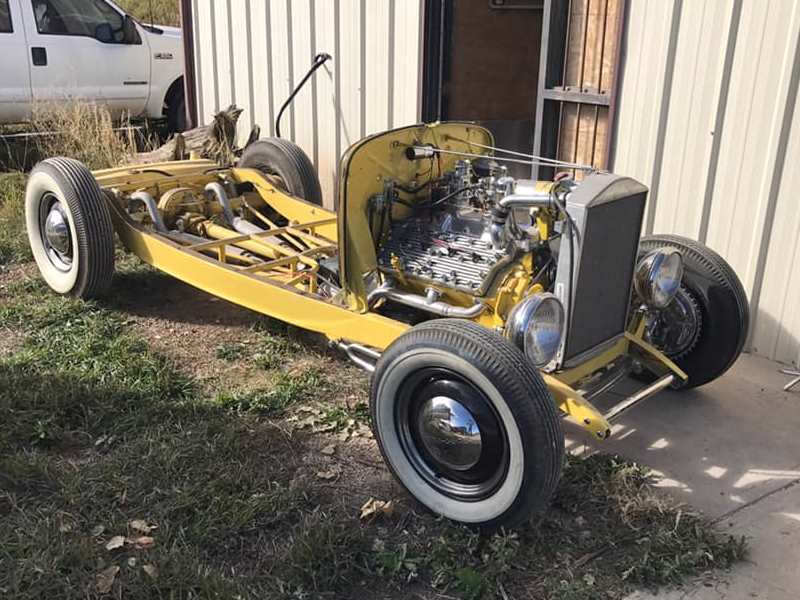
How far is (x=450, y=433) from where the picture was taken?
3.12 metres

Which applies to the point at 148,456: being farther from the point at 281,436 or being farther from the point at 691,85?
the point at 691,85

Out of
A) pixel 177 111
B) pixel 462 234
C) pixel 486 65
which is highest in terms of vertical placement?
pixel 486 65

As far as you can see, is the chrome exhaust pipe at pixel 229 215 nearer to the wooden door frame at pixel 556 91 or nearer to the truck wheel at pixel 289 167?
the truck wheel at pixel 289 167

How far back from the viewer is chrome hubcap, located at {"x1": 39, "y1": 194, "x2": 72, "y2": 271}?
205 inches

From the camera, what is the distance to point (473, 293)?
374 centimetres

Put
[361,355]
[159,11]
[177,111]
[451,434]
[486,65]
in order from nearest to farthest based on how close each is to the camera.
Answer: [451,434], [361,355], [486,65], [177,111], [159,11]

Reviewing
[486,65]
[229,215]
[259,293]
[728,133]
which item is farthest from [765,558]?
[486,65]

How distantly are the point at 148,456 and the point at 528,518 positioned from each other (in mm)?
1649

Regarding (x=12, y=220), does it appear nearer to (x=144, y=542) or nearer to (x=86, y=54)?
(x=86, y=54)

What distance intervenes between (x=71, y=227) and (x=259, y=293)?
5.04 feet

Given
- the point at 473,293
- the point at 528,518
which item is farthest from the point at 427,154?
the point at 528,518

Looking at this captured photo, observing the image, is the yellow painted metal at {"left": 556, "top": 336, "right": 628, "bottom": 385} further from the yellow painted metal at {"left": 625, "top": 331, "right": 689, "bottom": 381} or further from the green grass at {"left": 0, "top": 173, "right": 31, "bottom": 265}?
the green grass at {"left": 0, "top": 173, "right": 31, "bottom": 265}

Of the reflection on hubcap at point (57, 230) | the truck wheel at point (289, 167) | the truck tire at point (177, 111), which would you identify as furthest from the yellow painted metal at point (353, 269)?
the truck tire at point (177, 111)

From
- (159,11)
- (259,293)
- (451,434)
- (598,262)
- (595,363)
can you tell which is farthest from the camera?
(159,11)
